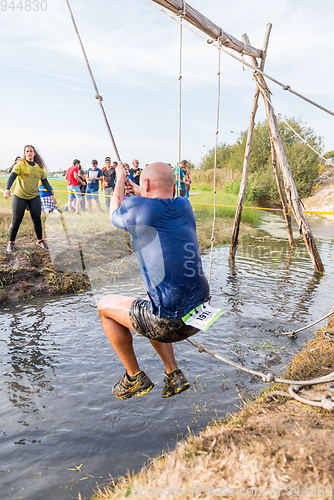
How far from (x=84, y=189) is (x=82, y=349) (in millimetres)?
9734

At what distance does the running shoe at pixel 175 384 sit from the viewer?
318 centimetres

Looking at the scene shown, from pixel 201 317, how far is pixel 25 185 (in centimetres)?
665

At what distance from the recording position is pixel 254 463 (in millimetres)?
1975

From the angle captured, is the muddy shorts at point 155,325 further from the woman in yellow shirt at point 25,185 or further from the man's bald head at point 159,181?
the woman in yellow shirt at point 25,185

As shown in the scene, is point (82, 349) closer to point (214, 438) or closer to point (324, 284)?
point (214, 438)

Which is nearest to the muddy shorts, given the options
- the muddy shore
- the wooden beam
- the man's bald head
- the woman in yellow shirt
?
the man's bald head

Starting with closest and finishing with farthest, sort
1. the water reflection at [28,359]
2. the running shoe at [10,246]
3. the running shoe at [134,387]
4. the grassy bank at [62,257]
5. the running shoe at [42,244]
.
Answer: the running shoe at [134,387]
the water reflection at [28,359]
the grassy bank at [62,257]
the running shoe at [10,246]
the running shoe at [42,244]

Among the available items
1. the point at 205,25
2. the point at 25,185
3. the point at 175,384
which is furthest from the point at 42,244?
the point at 175,384

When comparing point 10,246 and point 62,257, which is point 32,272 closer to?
point 10,246

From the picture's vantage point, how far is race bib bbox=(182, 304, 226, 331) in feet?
8.90

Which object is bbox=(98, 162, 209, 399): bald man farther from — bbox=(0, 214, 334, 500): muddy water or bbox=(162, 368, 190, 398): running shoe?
bbox=(0, 214, 334, 500): muddy water

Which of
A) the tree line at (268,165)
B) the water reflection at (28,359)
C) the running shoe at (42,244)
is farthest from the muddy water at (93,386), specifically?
the tree line at (268,165)

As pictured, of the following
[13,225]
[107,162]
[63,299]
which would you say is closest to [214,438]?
[63,299]

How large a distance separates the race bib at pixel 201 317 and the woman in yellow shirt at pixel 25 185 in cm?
656
